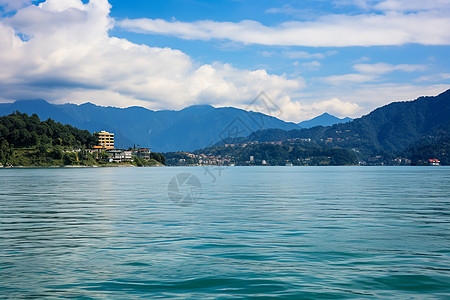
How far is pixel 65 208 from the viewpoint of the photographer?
33781 millimetres

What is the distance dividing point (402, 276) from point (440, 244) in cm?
645

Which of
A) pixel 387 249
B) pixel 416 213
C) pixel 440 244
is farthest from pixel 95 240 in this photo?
pixel 416 213

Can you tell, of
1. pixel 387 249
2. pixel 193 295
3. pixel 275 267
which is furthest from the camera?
pixel 387 249

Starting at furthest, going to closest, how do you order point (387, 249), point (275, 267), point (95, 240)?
1. point (95, 240)
2. point (387, 249)
3. point (275, 267)

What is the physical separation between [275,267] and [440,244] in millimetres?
8592

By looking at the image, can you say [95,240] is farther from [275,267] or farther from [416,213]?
[416,213]

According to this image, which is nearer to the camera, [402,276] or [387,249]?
[402,276]

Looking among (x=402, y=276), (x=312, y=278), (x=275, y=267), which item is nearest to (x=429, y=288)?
(x=402, y=276)

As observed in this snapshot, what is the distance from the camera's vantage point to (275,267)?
14047mm

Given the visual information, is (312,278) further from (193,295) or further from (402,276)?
(193,295)

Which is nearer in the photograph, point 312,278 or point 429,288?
point 429,288

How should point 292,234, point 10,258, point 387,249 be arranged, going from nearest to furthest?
point 10,258 < point 387,249 < point 292,234

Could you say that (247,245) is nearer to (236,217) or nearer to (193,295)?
(193,295)

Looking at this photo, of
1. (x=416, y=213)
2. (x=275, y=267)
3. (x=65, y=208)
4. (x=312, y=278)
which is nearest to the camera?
(x=312, y=278)
